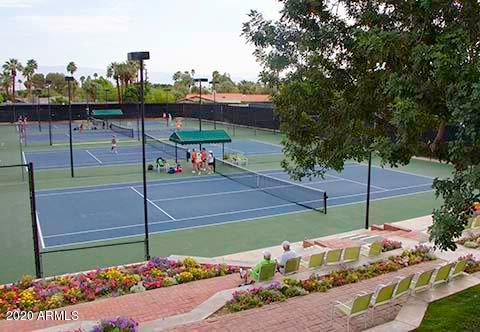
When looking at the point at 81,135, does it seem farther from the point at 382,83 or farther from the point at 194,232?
the point at 382,83

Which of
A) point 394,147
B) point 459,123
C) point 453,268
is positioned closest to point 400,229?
point 453,268

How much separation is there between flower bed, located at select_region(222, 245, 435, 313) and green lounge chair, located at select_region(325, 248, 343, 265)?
43cm

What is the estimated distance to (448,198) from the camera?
6.46 metres

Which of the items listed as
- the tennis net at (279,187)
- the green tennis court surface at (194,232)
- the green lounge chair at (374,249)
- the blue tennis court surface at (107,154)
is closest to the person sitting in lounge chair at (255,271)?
the green lounge chair at (374,249)

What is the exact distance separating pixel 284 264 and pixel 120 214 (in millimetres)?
11205

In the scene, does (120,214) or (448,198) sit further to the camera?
(120,214)

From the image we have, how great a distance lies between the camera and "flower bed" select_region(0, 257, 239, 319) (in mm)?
11219

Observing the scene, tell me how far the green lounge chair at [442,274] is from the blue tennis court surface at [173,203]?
9.47 metres

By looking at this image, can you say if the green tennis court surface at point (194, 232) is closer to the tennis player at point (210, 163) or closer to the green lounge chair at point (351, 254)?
the green lounge chair at point (351, 254)

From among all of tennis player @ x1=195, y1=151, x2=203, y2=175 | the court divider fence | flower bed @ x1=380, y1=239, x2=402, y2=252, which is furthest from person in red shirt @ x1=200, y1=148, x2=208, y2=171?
the court divider fence

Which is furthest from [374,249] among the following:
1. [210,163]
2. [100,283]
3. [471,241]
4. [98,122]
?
[98,122]

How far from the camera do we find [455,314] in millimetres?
9961

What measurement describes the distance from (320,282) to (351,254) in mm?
1826

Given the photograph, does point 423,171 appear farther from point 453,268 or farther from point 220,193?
point 453,268
